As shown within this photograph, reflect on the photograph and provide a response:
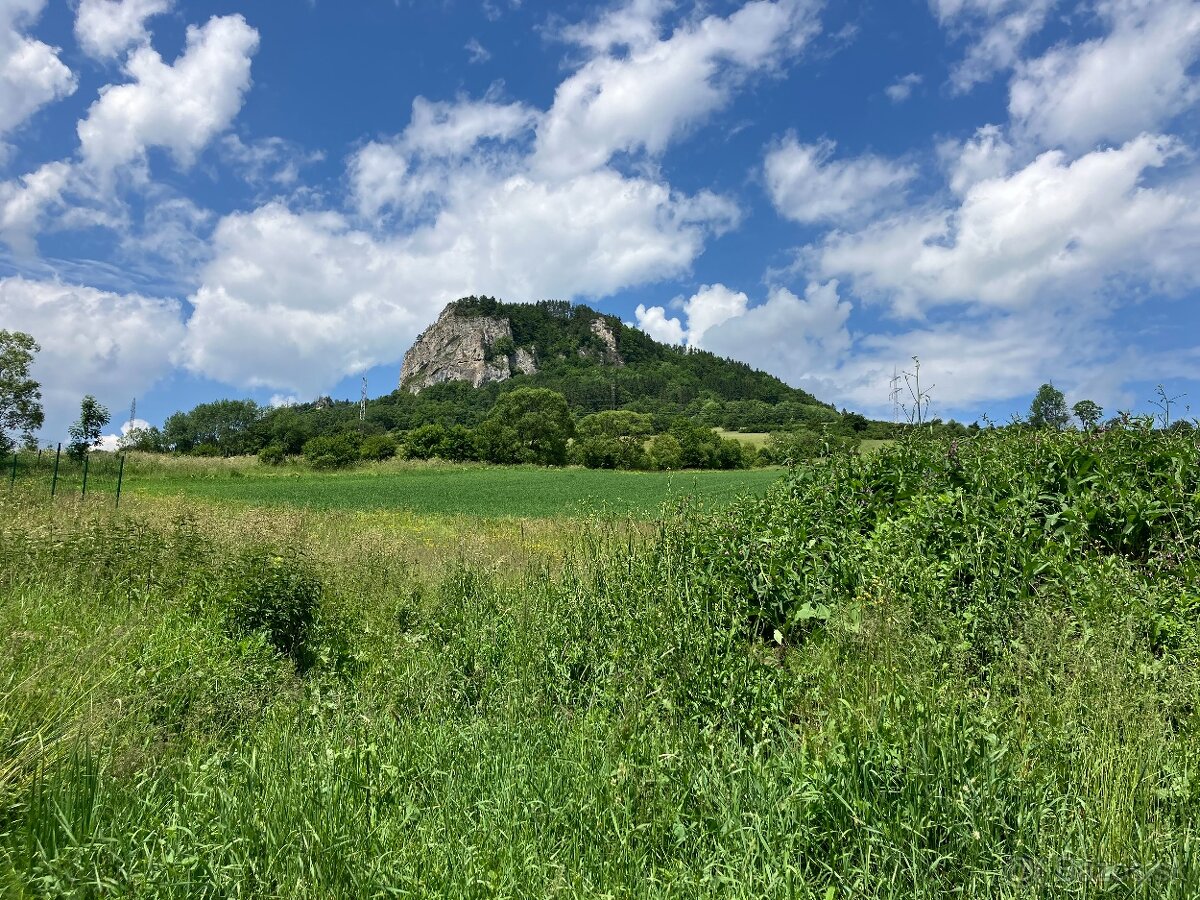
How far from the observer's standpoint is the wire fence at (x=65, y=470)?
2077cm

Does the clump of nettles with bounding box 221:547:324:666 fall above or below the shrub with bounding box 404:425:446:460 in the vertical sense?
below

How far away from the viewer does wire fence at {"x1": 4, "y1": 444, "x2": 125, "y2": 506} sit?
2077 cm

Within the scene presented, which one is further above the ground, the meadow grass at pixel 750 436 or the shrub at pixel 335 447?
the meadow grass at pixel 750 436

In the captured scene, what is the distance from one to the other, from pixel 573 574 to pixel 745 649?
2.52 meters

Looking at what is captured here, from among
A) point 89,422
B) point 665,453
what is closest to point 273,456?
point 89,422

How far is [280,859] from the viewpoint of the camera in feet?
10.3

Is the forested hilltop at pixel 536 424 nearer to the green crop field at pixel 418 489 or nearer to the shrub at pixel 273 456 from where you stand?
the shrub at pixel 273 456

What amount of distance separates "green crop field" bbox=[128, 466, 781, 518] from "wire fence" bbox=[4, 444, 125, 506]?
1.57 meters

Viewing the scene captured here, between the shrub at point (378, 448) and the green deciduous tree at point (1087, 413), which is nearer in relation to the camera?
the green deciduous tree at point (1087, 413)

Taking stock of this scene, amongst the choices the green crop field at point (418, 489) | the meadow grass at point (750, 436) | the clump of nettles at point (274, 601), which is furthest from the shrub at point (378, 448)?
the clump of nettles at point (274, 601)

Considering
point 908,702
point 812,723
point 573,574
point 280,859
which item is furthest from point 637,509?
point 280,859

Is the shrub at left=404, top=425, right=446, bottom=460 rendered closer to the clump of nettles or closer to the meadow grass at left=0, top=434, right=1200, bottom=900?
the clump of nettles

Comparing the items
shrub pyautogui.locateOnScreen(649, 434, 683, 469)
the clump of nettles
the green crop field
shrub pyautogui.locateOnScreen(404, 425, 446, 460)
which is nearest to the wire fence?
the green crop field

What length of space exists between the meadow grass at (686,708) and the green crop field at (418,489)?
51.8ft
